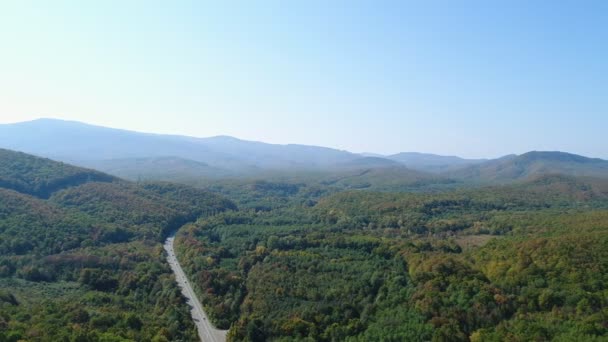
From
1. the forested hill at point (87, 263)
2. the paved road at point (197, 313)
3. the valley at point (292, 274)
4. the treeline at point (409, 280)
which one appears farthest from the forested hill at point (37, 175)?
the paved road at point (197, 313)

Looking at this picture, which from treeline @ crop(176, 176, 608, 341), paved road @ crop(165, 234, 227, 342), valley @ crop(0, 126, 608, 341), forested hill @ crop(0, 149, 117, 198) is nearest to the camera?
treeline @ crop(176, 176, 608, 341)

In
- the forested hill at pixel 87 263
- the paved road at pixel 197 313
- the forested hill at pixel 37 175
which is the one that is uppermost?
the forested hill at pixel 37 175

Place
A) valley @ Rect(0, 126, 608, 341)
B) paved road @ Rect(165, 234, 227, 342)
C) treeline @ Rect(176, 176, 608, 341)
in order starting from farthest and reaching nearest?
paved road @ Rect(165, 234, 227, 342), valley @ Rect(0, 126, 608, 341), treeline @ Rect(176, 176, 608, 341)

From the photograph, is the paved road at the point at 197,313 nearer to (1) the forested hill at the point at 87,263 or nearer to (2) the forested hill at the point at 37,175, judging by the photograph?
(1) the forested hill at the point at 87,263

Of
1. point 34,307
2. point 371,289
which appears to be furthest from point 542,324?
point 34,307

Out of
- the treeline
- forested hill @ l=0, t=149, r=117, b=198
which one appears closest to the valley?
the treeline

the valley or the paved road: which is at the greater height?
the valley

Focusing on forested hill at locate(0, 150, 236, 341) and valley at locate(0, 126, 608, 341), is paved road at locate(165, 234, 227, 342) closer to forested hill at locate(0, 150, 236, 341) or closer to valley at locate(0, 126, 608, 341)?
valley at locate(0, 126, 608, 341)

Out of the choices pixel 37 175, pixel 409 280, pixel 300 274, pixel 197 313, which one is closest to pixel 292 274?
pixel 300 274
